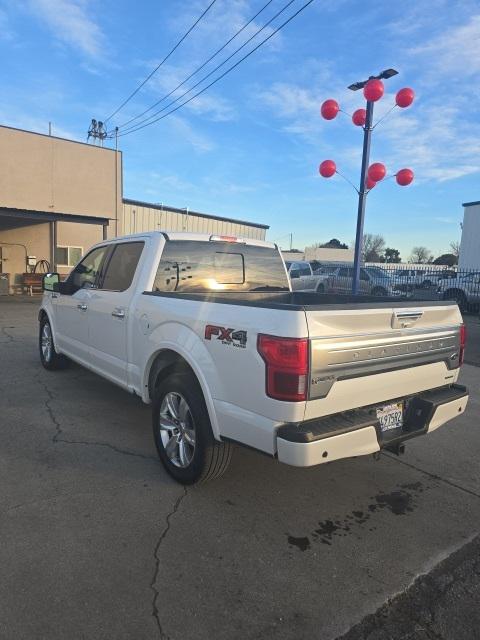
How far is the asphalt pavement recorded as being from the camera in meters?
2.29

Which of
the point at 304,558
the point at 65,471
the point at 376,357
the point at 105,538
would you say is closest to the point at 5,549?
the point at 105,538

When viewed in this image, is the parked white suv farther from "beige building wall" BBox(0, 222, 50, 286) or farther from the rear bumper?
the rear bumper

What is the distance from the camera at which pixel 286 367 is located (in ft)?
8.75

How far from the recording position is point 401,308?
128 inches

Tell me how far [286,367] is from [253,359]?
23 centimetres

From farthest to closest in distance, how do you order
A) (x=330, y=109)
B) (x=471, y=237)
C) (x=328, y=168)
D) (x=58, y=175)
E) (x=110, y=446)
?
(x=471, y=237), (x=58, y=175), (x=328, y=168), (x=330, y=109), (x=110, y=446)

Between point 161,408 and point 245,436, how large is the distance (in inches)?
41.7

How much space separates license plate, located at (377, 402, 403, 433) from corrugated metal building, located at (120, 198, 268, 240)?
72.3 ft

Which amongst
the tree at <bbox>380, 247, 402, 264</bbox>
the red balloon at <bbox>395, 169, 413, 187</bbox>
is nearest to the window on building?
the red balloon at <bbox>395, 169, 413, 187</bbox>

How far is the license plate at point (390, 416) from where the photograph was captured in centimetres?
316

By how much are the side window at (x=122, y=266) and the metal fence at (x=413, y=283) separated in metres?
16.1

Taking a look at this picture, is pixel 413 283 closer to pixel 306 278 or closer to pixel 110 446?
pixel 306 278

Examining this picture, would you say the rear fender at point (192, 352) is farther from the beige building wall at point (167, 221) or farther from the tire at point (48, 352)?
the beige building wall at point (167, 221)

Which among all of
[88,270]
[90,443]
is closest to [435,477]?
[90,443]
